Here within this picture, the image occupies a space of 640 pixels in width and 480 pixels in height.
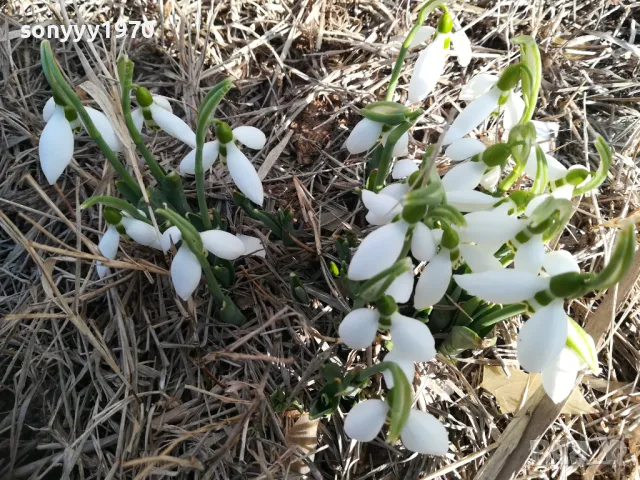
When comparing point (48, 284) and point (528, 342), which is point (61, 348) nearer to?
point (48, 284)

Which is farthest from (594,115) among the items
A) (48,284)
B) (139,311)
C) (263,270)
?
(48,284)

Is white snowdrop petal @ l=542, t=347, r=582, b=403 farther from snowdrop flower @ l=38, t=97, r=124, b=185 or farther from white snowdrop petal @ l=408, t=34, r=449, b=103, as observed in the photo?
snowdrop flower @ l=38, t=97, r=124, b=185

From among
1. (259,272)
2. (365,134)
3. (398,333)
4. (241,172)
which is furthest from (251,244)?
(398,333)

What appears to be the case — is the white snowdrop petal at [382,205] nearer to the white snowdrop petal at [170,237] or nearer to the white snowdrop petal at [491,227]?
the white snowdrop petal at [491,227]

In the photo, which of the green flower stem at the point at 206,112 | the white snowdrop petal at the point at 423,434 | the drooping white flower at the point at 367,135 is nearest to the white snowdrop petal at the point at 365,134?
the drooping white flower at the point at 367,135

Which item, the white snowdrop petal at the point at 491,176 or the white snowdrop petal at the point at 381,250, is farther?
the white snowdrop petal at the point at 491,176

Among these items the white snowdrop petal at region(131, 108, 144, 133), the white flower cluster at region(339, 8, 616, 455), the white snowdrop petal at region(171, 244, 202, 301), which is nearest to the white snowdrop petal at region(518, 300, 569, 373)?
the white flower cluster at region(339, 8, 616, 455)

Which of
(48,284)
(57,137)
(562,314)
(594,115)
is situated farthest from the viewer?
(594,115)
